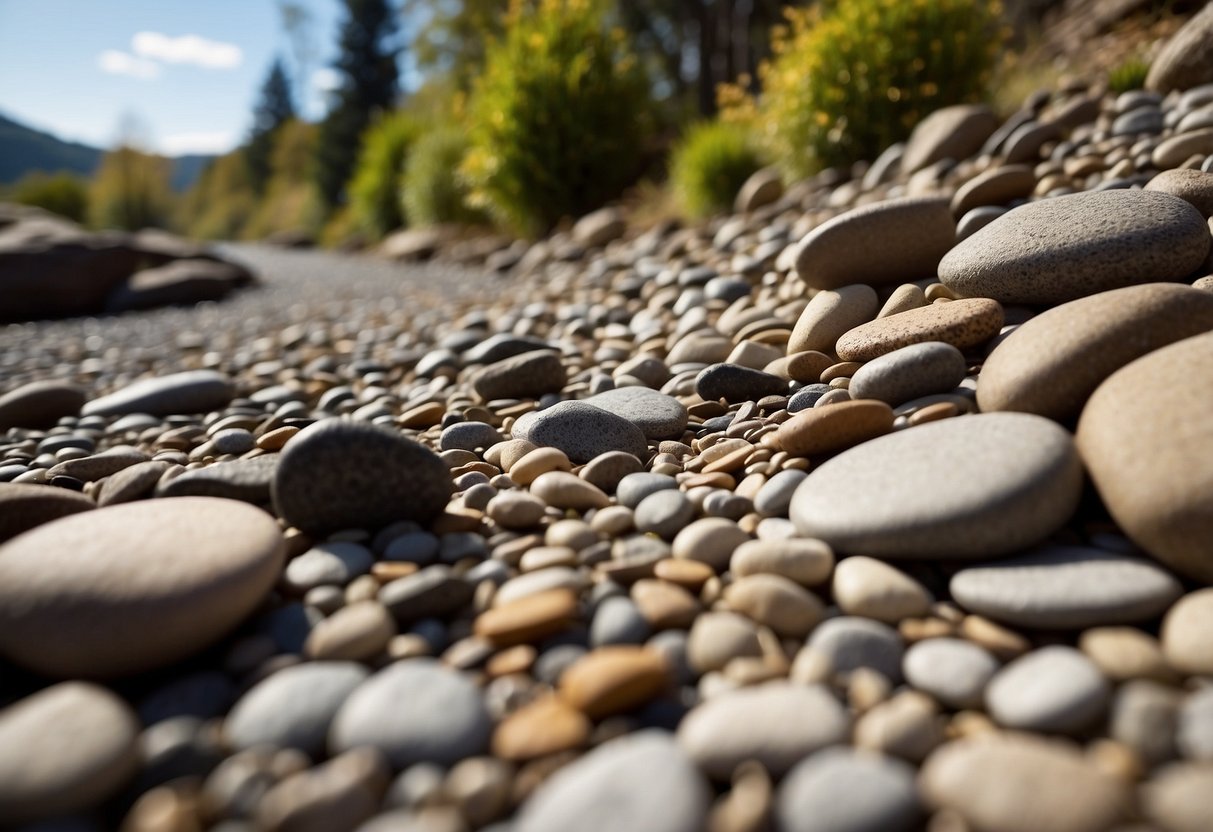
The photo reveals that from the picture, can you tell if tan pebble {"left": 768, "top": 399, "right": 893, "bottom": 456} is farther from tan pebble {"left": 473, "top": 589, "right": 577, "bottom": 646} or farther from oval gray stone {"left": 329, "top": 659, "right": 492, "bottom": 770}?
oval gray stone {"left": 329, "top": 659, "right": 492, "bottom": 770}

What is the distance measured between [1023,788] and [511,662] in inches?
30.1

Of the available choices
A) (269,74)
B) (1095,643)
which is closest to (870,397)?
(1095,643)

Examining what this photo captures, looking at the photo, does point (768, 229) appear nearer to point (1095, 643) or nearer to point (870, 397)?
point (870, 397)

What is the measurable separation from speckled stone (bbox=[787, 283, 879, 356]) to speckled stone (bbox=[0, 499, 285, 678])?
1935mm

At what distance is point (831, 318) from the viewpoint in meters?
2.76

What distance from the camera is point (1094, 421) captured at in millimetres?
1560

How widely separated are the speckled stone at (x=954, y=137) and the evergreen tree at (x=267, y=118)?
1491 inches

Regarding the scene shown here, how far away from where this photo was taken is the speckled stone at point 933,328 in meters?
2.25

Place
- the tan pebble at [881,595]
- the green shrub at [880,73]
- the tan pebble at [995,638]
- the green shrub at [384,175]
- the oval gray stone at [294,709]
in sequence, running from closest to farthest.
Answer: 1. the oval gray stone at [294,709]
2. the tan pebble at [995,638]
3. the tan pebble at [881,595]
4. the green shrub at [880,73]
5. the green shrub at [384,175]

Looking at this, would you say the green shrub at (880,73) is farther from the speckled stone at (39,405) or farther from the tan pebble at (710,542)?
the speckled stone at (39,405)

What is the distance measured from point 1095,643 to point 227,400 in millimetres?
3357

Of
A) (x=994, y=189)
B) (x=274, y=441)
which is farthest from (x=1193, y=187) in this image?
(x=274, y=441)

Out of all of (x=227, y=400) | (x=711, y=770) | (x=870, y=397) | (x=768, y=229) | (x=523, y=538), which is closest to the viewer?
(x=711, y=770)

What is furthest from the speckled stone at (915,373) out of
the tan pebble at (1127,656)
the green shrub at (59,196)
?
the green shrub at (59,196)
